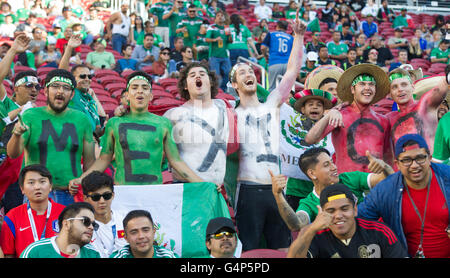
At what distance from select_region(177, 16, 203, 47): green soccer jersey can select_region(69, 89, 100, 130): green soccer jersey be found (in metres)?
6.33

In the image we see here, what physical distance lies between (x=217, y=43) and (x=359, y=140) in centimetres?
710

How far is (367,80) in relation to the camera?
6.39m

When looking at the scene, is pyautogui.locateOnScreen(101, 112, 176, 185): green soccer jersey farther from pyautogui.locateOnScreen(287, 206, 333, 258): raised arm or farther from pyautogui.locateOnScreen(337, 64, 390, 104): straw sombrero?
pyautogui.locateOnScreen(337, 64, 390, 104): straw sombrero

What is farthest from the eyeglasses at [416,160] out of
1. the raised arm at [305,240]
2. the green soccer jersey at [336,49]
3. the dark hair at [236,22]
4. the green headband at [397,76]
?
the green soccer jersey at [336,49]

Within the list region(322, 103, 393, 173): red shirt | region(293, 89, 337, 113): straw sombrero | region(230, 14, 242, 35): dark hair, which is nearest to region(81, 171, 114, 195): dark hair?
region(322, 103, 393, 173): red shirt

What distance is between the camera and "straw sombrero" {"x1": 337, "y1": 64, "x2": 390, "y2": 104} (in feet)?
21.1

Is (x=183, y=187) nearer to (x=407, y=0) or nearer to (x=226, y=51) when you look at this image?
(x=226, y=51)

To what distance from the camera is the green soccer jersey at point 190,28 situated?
13828 millimetres

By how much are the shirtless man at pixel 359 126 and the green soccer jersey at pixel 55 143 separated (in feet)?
6.85

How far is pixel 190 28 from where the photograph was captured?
45.7 ft

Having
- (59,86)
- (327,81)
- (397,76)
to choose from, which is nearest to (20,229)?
(59,86)
